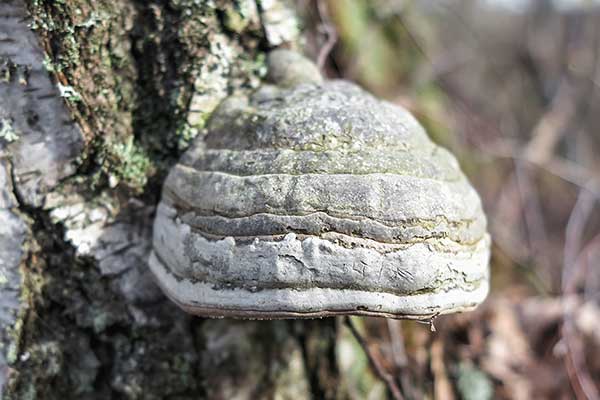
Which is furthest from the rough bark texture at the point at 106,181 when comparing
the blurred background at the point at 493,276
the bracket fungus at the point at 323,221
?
the blurred background at the point at 493,276

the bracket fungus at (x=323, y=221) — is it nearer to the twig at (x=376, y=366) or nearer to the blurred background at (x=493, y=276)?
the twig at (x=376, y=366)

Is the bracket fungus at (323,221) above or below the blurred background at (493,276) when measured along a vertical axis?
above

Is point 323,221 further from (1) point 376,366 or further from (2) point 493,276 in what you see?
(2) point 493,276

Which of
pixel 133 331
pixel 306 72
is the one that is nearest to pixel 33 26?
pixel 306 72

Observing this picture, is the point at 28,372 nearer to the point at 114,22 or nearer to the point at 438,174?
the point at 114,22

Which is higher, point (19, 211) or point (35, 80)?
point (35, 80)
